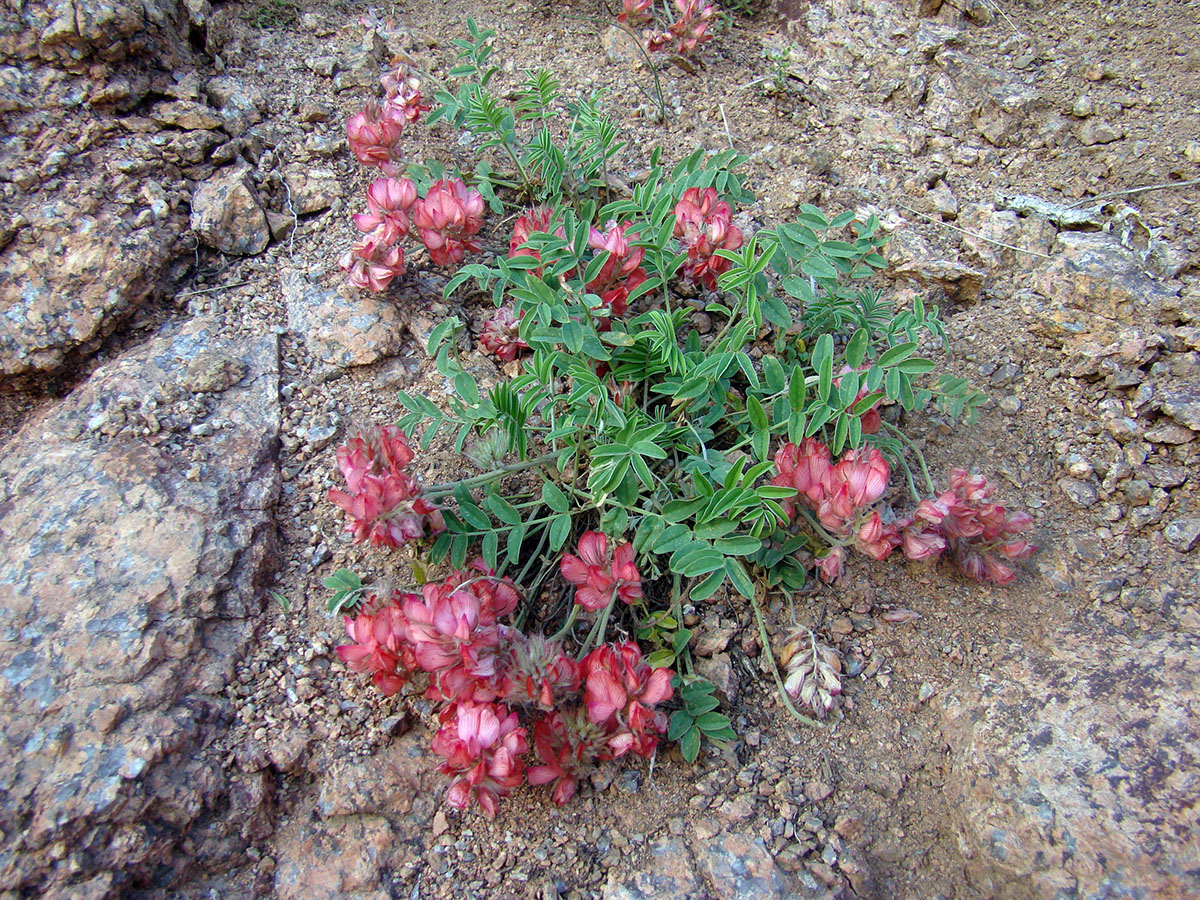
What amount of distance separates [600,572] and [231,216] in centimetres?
194

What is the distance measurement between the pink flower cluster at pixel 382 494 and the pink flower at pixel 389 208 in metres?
0.80

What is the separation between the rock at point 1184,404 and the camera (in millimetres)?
2275

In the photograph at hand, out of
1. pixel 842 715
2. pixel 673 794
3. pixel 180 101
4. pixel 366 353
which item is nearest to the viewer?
pixel 673 794

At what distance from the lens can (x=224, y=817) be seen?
174 cm

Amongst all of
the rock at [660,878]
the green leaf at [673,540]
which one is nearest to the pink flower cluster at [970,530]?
the green leaf at [673,540]

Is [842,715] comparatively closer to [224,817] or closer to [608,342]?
[608,342]

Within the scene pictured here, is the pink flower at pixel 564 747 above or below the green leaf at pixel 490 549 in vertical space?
below

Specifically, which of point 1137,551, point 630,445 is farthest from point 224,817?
point 1137,551

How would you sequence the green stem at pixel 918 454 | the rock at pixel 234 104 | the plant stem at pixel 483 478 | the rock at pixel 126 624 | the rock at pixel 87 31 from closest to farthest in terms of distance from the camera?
the rock at pixel 126 624
the plant stem at pixel 483 478
the green stem at pixel 918 454
the rock at pixel 87 31
the rock at pixel 234 104

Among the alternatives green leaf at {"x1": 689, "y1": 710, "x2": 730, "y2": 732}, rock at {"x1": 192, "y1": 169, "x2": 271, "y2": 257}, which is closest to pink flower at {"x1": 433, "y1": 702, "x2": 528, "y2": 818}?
green leaf at {"x1": 689, "y1": 710, "x2": 730, "y2": 732}

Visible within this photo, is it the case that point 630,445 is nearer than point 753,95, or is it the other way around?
point 630,445

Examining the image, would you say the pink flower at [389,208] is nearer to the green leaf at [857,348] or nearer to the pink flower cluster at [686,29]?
the green leaf at [857,348]

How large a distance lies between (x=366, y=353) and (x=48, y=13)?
1.71 metres

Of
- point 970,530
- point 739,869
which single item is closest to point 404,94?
point 970,530
